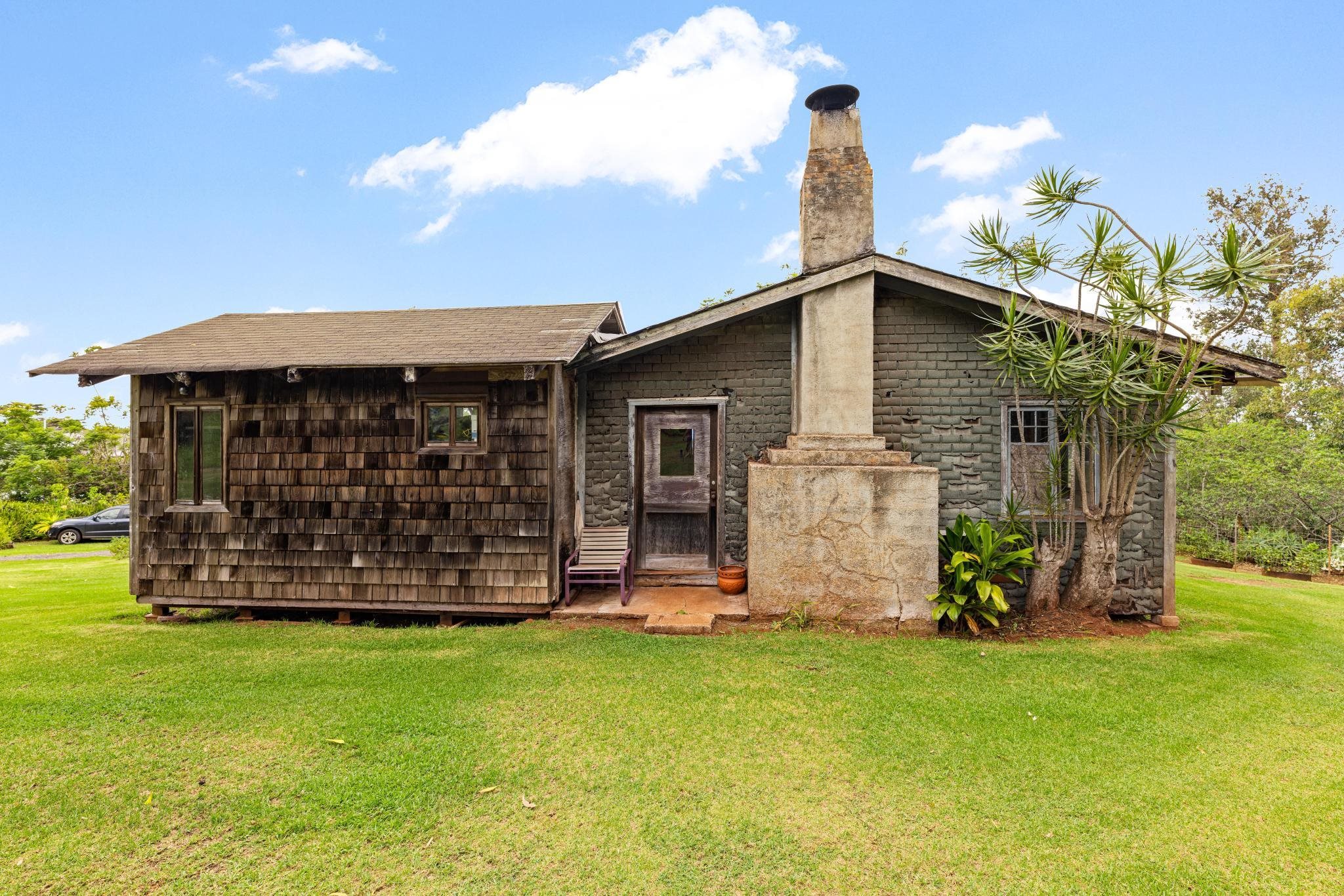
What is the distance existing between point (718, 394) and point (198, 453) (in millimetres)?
6143

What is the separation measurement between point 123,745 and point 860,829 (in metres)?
4.52

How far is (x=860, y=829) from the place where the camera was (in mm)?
2885

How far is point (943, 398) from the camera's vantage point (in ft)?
22.6

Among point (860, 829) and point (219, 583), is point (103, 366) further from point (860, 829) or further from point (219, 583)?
point (860, 829)

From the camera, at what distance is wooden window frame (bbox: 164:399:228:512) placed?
22.2 feet

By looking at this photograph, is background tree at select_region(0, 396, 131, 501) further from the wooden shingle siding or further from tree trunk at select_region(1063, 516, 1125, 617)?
tree trunk at select_region(1063, 516, 1125, 617)

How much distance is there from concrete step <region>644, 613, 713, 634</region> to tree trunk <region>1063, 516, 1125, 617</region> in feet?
13.0

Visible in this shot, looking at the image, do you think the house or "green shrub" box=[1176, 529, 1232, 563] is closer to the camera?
the house

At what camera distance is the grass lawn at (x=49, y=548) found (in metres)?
15.2

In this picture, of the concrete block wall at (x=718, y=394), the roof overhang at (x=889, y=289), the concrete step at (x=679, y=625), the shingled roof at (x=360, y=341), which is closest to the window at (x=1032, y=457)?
the roof overhang at (x=889, y=289)

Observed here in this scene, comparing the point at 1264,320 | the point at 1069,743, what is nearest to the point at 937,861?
the point at 1069,743

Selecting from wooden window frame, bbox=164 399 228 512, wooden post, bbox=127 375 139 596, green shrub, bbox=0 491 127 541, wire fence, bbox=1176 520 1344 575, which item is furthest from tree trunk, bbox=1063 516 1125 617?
green shrub, bbox=0 491 127 541

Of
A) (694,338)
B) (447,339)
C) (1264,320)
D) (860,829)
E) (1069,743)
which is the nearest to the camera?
(860,829)

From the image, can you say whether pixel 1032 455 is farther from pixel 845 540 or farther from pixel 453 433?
pixel 453 433
